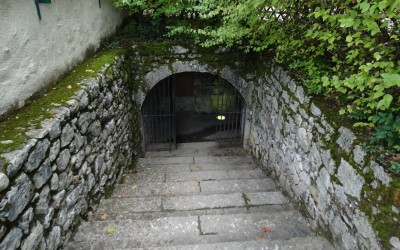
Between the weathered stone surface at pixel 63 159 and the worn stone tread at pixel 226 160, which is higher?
the weathered stone surface at pixel 63 159

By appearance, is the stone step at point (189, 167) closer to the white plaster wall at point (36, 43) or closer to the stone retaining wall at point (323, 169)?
the stone retaining wall at point (323, 169)

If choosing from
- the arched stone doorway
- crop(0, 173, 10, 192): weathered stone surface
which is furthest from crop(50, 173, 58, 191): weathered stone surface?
the arched stone doorway

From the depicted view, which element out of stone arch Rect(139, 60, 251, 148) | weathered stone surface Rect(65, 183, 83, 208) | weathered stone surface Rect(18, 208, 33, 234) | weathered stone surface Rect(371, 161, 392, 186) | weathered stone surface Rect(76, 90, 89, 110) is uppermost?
stone arch Rect(139, 60, 251, 148)

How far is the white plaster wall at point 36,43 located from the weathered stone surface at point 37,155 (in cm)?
51

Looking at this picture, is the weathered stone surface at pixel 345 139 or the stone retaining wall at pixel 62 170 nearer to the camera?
the stone retaining wall at pixel 62 170

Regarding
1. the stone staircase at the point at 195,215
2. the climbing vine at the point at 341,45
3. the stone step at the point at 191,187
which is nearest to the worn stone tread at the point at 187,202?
the stone staircase at the point at 195,215

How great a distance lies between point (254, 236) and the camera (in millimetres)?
2750

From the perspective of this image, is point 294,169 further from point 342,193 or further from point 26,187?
point 26,187

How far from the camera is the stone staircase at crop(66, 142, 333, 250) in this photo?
258 cm

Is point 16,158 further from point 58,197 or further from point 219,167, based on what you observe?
point 219,167

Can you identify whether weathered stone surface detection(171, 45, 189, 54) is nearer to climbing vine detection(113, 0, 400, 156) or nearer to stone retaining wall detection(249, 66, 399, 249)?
climbing vine detection(113, 0, 400, 156)

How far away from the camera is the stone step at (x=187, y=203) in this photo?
3284 mm

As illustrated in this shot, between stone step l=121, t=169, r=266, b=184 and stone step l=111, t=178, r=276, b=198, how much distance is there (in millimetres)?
216

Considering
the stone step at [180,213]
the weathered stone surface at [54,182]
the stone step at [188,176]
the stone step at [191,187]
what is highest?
the weathered stone surface at [54,182]
